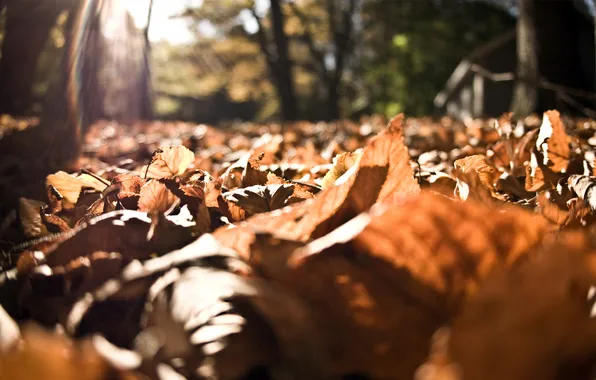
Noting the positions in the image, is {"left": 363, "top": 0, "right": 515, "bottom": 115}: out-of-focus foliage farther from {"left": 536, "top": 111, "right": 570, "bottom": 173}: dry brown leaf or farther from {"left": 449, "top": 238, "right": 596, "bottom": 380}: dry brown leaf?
{"left": 449, "top": 238, "right": 596, "bottom": 380}: dry brown leaf

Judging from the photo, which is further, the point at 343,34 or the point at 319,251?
the point at 343,34

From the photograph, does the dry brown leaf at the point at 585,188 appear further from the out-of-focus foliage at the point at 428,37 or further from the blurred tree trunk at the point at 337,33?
the blurred tree trunk at the point at 337,33

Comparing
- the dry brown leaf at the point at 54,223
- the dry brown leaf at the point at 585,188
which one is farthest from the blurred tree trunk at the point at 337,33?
the dry brown leaf at the point at 54,223

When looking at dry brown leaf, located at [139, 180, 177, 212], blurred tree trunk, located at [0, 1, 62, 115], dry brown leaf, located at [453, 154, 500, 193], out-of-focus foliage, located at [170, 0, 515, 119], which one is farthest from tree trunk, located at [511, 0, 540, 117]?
out-of-focus foliage, located at [170, 0, 515, 119]

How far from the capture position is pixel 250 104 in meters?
40.7

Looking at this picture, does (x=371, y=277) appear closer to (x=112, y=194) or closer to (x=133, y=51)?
(x=112, y=194)

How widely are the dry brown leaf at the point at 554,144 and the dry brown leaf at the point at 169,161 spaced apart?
84 cm

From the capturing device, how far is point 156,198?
92 cm

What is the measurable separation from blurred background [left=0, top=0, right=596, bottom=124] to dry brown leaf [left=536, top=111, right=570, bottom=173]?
187 cm

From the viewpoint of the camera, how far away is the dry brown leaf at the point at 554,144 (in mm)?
1247

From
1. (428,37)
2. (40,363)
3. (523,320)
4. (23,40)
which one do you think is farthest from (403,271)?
(428,37)

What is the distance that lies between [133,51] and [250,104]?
18377 mm

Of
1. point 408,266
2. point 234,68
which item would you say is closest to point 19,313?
point 408,266

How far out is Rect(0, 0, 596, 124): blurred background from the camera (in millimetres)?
7098
